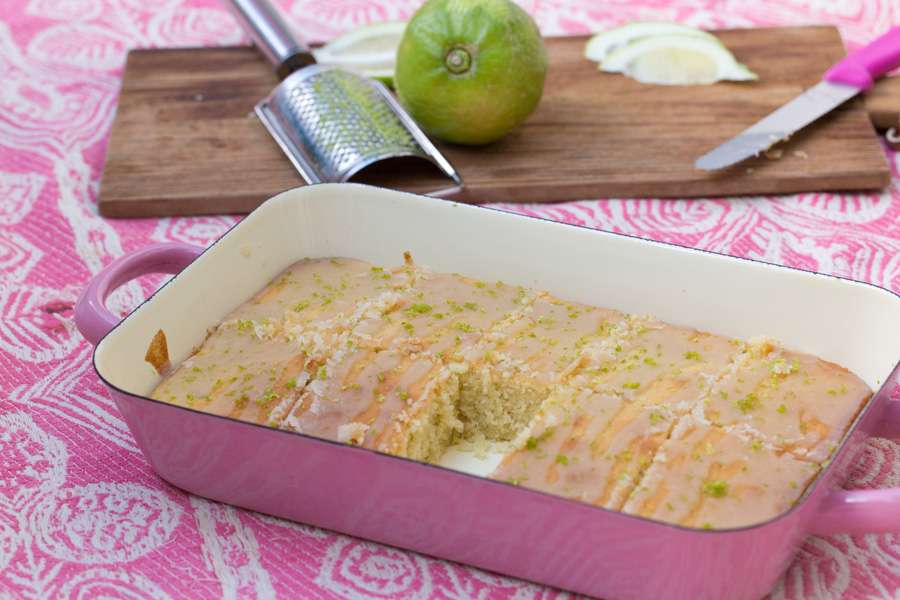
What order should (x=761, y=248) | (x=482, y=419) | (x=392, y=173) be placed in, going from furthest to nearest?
(x=392, y=173), (x=761, y=248), (x=482, y=419)

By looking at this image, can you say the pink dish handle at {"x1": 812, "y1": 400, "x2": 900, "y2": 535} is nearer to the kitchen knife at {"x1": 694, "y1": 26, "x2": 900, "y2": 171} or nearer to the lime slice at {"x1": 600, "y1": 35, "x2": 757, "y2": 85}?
the kitchen knife at {"x1": 694, "y1": 26, "x2": 900, "y2": 171}

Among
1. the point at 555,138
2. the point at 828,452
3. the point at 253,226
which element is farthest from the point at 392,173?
the point at 828,452

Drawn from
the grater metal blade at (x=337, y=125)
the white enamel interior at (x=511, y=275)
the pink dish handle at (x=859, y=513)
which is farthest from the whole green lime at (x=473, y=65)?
the pink dish handle at (x=859, y=513)

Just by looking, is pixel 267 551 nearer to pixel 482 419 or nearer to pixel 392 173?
pixel 482 419

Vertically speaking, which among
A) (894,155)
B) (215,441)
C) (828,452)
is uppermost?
(215,441)

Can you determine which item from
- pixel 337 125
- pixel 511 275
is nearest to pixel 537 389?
pixel 511 275

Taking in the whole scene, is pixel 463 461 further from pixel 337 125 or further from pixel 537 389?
pixel 337 125

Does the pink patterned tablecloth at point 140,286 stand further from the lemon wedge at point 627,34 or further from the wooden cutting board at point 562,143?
the lemon wedge at point 627,34
